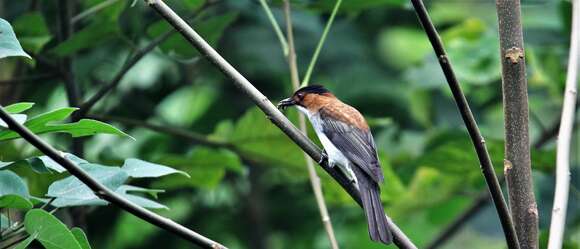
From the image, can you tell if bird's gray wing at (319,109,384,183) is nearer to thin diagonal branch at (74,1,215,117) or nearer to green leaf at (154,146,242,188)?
green leaf at (154,146,242,188)

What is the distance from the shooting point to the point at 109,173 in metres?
2.22

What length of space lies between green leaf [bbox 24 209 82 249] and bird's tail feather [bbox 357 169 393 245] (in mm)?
988

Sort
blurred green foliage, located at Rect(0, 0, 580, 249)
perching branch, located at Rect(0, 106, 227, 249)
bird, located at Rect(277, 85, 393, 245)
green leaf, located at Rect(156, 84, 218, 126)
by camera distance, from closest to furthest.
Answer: perching branch, located at Rect(0, 106, 227, 249)
bird, located at Rect(277, 85, 393, 245)
blurred green foliage, located at Rect(0, 0, 580, 249)
green leaf, located at Rect(156, 84, 218, 126)

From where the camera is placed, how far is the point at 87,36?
12.4ft

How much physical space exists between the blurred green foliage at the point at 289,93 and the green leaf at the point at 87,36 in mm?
542

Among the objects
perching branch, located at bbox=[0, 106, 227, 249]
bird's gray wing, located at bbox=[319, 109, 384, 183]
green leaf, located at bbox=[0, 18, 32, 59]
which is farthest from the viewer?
bird's gray wing, located at bbox=[319, 109, 384, 183]

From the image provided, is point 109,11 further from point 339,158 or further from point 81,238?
point 81,238

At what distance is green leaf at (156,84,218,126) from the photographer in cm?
551

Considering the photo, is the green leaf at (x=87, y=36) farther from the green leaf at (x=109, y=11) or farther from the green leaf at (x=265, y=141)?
the green leaf at (x=265, y=141)

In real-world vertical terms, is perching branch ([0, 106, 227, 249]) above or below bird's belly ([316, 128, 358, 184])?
above

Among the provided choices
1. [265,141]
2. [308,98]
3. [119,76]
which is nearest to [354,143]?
[308,98]

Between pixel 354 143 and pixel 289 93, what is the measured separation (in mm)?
1557

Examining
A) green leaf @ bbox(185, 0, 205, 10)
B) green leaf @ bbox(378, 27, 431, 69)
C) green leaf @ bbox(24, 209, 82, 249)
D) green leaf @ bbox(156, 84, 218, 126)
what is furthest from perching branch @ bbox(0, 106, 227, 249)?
green leaf @ bbox(378, 27, 431, 69)

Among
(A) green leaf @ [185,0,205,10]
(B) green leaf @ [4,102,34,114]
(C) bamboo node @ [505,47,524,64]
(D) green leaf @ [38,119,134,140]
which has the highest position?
(C) bamboo node @ [505,47,524,64]
